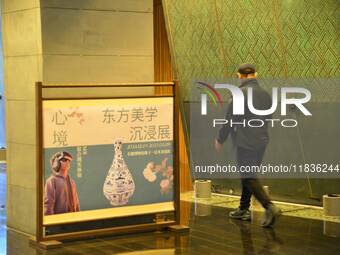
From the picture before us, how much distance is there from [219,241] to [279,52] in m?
3.15

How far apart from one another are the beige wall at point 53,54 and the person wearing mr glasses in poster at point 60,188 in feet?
1.70

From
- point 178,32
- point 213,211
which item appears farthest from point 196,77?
point 213,211

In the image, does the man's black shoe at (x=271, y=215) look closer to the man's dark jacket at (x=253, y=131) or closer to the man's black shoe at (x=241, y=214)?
the man's black shoe at (x=241, y=214)

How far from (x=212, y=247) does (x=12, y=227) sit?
2.42 meters

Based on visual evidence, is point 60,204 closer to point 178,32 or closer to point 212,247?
point 212,247

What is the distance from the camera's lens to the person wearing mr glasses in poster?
274 inches

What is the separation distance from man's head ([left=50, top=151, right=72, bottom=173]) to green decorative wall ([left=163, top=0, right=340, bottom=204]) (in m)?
3.48

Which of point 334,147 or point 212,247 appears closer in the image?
point 212,247

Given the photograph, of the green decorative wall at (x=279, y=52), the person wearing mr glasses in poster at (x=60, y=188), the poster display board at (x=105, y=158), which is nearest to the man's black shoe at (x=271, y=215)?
the poster display board at (x=105, y=158)

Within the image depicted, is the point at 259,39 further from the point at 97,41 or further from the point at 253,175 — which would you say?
the point at 97,41

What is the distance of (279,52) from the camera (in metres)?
9.30

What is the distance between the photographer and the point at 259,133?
26.5 ft

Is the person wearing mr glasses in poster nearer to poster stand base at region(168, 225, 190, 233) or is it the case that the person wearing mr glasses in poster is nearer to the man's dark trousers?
poster stand base at region(168, 225, 190, 233)

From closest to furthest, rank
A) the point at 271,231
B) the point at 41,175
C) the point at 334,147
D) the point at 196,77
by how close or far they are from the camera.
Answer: the point at 41,175
the point at 271,231
the point at 334,147
the point at 196,77
